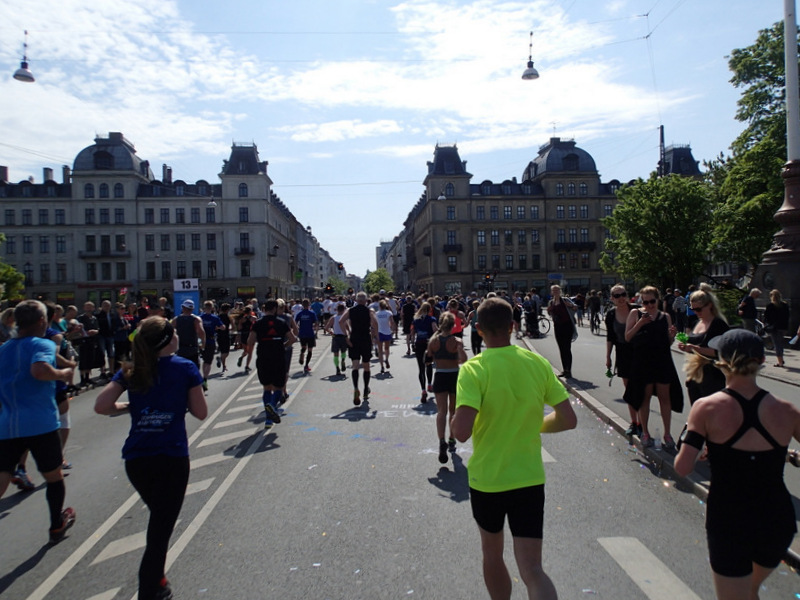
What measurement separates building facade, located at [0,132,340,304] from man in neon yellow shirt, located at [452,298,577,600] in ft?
231

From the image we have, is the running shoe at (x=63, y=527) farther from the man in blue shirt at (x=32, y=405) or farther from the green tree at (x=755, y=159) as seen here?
the green tree at (x=755, y=159)

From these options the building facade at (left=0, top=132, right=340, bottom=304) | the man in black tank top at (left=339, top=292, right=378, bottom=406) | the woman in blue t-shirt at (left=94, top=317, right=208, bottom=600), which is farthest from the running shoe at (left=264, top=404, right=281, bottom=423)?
the building facade at (left=0, top=132, right=340, bottom=304)

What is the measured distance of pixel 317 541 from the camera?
4590mm

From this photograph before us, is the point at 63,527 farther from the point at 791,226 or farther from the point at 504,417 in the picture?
the point at 791,226

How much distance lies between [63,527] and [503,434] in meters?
3.81

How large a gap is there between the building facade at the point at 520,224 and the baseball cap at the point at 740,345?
72.7 metres

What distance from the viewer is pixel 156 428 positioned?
144 inches

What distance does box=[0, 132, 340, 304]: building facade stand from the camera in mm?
70250

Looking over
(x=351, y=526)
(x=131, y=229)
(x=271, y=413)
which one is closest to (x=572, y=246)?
(x=131, y=229)

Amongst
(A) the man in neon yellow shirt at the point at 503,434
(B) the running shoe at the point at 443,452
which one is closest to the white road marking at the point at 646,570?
(A) the man in neon yellow shirt at the point at 503,434

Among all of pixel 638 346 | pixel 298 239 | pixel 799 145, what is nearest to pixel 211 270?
pixel 298 239

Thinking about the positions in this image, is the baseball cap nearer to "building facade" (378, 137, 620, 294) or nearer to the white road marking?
the white road marking

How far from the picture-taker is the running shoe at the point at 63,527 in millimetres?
4785

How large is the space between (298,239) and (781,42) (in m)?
87.5
